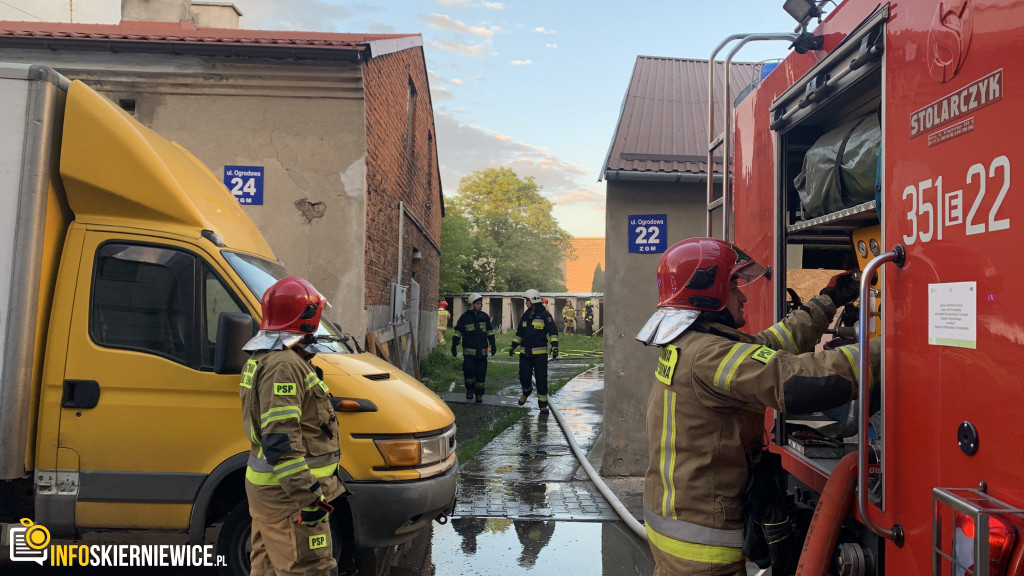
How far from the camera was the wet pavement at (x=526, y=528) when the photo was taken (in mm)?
4859

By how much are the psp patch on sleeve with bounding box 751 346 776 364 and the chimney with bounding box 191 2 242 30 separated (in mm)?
14086

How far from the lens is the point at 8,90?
12.6 ft

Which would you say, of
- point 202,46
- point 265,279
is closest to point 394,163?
point 202,46

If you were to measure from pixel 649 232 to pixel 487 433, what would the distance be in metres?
3.60

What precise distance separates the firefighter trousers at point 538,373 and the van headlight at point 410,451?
6.75 meters

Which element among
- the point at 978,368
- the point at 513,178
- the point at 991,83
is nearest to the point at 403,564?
the point at 978,368

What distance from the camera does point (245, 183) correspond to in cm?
839

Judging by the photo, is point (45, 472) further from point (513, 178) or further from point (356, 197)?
point (513, 178)

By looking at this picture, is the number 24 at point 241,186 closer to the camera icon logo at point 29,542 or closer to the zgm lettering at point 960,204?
the camera icon logo at point 29,542

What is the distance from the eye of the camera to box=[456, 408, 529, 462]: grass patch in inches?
314

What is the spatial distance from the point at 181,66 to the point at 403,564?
6713mm

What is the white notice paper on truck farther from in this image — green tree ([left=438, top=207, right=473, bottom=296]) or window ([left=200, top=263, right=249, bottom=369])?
green tree ([left=438, top=207, right=473, bottom=296])

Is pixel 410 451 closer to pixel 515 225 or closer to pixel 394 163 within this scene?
pixel 394 163

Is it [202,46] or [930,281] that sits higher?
[202,46]
